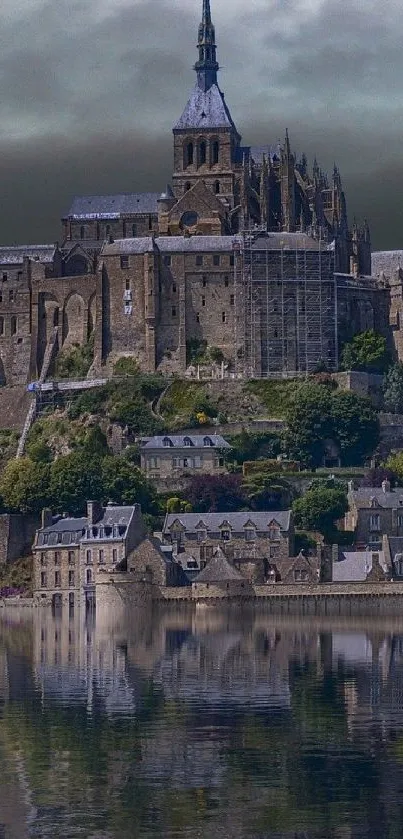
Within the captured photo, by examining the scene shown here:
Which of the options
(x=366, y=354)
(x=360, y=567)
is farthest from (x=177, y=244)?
(x=360, y=567)

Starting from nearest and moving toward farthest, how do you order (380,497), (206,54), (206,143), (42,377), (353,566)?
(353,566)
(380,497)
(42,377)
(206,143)
(206,54)

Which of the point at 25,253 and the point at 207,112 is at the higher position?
the point at 207,112

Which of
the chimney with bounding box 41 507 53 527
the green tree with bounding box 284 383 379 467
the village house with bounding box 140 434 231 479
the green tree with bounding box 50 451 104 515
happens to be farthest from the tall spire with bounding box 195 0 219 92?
the chimney with bounding box 41 507 53 527

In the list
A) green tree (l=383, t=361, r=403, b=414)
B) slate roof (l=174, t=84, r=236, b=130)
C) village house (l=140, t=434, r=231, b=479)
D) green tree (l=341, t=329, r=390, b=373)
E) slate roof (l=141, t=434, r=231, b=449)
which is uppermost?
slate roof (l=174, t=84, r=236, b=130)

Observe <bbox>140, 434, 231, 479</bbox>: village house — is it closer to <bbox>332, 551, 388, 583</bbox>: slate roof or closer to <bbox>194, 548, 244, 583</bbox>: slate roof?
<bbox>332, 551, 388, 583</bbox>: slate roof

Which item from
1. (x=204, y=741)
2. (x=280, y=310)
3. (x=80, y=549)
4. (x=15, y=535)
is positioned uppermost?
(x=280, y=310)

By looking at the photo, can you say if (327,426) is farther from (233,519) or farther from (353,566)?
(353,566)
